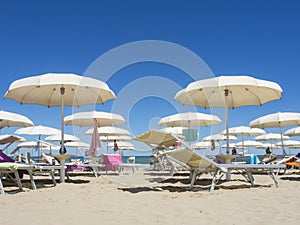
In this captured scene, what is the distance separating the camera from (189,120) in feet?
38.0

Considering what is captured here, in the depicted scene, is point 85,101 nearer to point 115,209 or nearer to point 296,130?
point 115,209

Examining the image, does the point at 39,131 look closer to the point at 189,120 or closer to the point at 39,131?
Answer: the point at 39,131

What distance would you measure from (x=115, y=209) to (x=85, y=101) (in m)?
4.69

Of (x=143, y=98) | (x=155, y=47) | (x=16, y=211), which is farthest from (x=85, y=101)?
(x=16, y=211)

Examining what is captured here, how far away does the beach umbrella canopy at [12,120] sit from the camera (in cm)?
937

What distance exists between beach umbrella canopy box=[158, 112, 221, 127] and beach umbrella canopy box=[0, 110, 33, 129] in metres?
4.94

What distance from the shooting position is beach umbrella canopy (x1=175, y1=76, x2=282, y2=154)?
6.20 m

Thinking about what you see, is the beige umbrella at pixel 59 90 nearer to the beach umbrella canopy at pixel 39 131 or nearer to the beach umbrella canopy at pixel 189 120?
the beach umbrella canopy at pixel 189 120

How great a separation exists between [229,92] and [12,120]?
608 centimetres

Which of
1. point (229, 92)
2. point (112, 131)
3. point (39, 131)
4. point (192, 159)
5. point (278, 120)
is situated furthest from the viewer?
point (112, 131)

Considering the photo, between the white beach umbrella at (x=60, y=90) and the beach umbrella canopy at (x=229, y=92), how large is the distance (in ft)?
5.69

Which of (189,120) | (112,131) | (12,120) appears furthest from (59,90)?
(112,131)

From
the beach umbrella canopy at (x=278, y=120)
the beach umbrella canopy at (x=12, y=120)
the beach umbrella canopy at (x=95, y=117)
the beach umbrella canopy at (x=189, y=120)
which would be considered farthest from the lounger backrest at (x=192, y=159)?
the beach umbrella canopy at (x=278, y=120)

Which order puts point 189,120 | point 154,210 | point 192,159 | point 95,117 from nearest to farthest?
point 154,210
point 192,159
point 95,117
point 189,120
